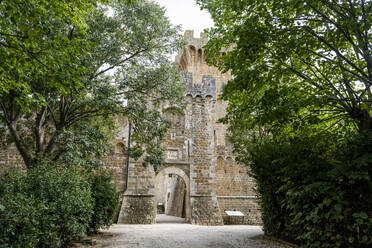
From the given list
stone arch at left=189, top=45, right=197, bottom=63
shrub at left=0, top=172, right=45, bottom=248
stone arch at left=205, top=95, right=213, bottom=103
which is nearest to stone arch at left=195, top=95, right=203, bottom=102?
stone arch at left=205, top=95, right=213, bottom=103

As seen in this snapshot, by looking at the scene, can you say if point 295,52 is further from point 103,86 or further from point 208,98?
point 208,98

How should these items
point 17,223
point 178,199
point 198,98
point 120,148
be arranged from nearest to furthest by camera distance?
point 17,223
point 120,148
point 198,98
point 178,199

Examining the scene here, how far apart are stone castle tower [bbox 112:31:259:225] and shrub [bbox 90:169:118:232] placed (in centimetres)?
431

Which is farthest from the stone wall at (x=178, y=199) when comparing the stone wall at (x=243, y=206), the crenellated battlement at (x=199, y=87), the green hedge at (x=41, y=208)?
the green hedge at (x=41, y=208)

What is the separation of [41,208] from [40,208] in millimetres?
66

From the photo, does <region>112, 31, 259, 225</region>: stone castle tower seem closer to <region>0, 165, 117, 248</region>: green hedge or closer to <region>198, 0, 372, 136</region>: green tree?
<region>0, 165, 117, 248</region>: green hedge

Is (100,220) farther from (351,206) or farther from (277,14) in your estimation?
(277,14)

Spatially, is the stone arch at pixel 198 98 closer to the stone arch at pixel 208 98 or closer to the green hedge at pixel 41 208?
the stone arch at pixel 208 98

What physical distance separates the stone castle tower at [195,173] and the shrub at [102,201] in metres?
4.31

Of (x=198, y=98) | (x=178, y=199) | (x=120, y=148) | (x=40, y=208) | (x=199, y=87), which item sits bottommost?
(x=178, y=199)

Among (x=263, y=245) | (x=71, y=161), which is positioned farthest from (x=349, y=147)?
(x=71, y=161)

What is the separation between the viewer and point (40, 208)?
A: 3.54 meters

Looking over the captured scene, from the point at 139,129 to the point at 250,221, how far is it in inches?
367

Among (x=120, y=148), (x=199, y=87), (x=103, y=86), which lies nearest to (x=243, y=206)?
(x=199, y=87)
